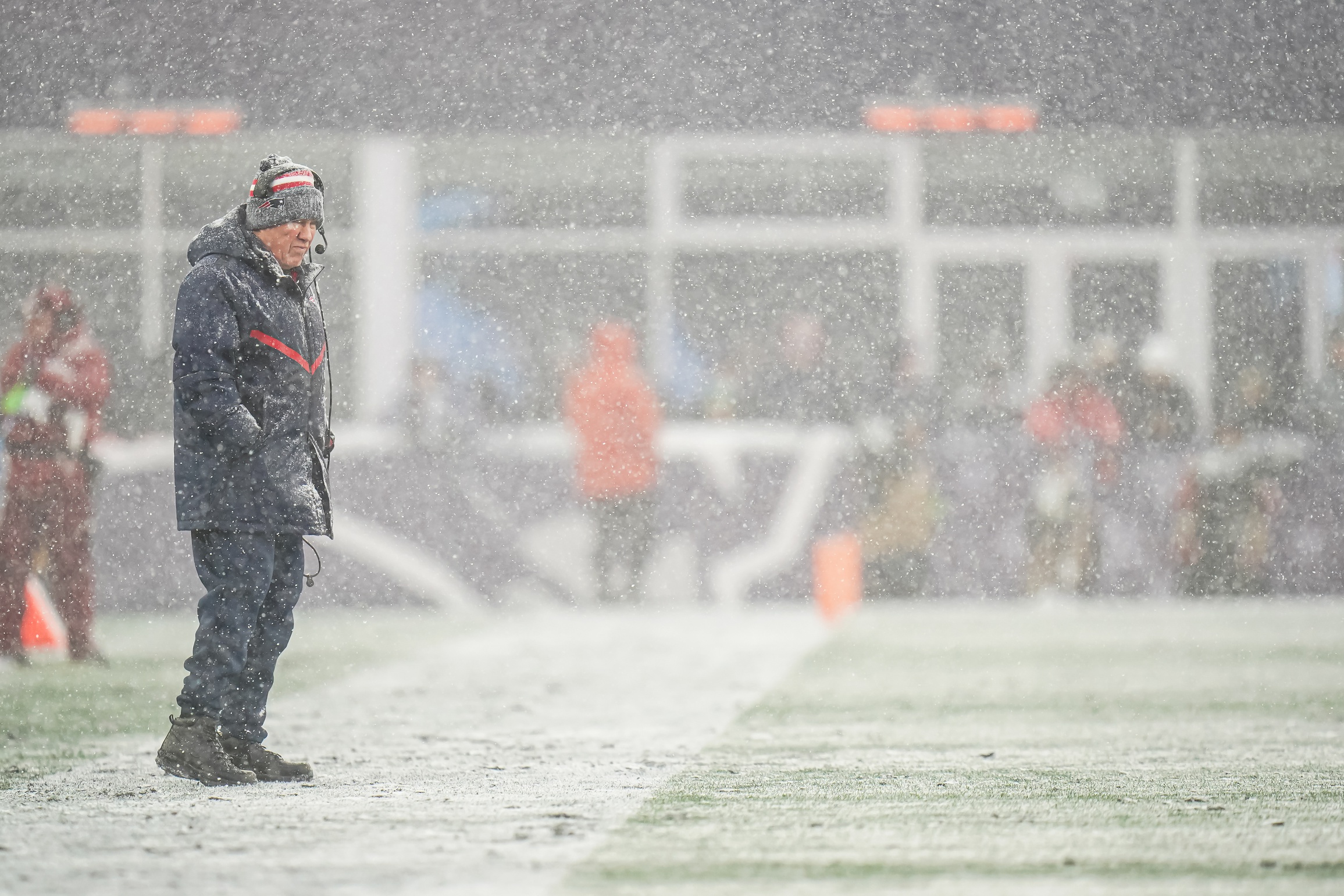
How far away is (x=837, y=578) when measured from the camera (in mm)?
12039

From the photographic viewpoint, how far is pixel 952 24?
11.6 m

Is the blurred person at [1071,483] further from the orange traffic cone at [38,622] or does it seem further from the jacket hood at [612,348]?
the orange traffic cone at [38,622]

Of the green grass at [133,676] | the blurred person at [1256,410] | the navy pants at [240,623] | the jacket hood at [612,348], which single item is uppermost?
the jacket hood at [612,348]

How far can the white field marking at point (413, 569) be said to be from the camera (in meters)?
13.4

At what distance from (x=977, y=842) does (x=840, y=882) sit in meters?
0.60

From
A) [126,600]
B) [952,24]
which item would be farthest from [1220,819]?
[126,600]

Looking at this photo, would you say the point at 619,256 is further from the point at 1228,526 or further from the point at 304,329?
the point at 304,329

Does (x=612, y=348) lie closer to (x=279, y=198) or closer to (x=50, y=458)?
(x=50, y=458)

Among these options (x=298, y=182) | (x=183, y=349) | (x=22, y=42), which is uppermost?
(x=22, y=42)

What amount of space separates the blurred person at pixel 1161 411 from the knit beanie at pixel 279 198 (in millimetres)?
9360

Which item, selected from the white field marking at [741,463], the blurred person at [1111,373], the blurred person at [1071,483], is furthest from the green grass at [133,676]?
the blurred person at [1111,373]

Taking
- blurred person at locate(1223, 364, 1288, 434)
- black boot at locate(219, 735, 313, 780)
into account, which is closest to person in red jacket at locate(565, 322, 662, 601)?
blurred person at locate(1223, 364, 1288, 434)

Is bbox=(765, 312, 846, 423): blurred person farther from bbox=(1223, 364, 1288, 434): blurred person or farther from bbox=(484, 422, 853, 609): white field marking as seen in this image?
bbox=(1223, 364, 1288, 434): blurred person

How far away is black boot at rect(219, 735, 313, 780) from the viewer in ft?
18.3
